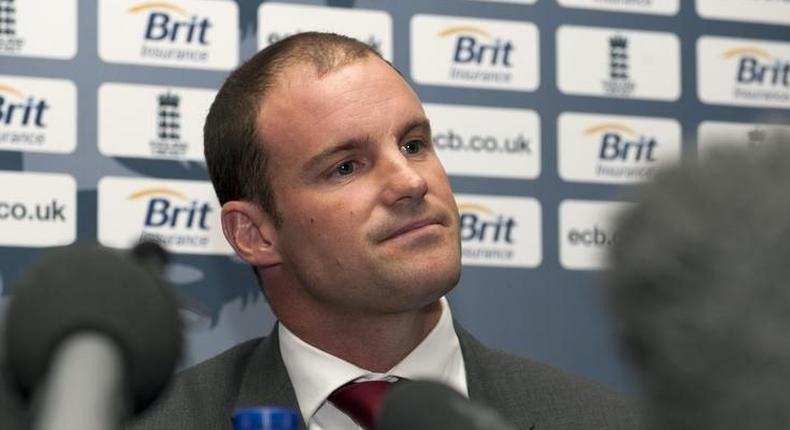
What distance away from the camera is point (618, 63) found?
10.1 ft

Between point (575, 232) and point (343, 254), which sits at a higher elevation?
point (343, 254)

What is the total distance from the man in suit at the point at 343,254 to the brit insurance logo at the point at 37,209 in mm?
541

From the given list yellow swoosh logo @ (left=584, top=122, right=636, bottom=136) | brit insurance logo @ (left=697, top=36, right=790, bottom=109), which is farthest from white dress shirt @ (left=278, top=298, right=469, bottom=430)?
brit insurance logo @ (left=697, top=36, right=790, bottom=109)

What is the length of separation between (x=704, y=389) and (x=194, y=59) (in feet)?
7.87

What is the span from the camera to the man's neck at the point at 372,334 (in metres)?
2.06

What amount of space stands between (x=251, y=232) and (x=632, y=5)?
4.38ft

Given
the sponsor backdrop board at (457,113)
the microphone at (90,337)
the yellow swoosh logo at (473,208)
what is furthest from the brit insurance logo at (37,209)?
the microphone at (90,337)

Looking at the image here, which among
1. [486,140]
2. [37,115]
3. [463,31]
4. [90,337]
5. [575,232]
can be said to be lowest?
[575,232]

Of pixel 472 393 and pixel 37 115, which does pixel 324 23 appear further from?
pixel 472 393

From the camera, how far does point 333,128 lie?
2010 mm

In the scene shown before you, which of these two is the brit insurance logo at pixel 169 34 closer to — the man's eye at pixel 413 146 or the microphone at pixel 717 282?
the man's eye at pixel 413 146

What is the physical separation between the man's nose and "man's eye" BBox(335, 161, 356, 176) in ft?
0.22

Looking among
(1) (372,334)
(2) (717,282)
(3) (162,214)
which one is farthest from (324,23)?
(2) (717,282)

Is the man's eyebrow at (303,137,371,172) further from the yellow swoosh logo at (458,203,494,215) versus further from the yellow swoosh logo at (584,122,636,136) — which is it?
the yellow swoosh logo at (584,122,636,136)
